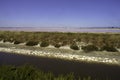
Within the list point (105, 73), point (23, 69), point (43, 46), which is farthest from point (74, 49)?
point (23, 69)

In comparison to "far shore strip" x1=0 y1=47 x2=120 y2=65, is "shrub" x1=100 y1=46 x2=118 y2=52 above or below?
above

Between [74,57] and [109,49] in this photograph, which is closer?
[74,57]

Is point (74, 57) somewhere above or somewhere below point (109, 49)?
below

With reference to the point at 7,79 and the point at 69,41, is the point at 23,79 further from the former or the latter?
the point at 69,41

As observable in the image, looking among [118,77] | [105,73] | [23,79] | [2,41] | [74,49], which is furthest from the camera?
[2,41]

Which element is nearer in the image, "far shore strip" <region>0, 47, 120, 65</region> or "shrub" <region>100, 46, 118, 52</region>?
"far shore strip" <region>0, 47, 120, 65</region>

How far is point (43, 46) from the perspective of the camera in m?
28.6

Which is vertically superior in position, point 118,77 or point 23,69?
point 23,69

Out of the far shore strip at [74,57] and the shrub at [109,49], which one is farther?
the shrub at [109,49]

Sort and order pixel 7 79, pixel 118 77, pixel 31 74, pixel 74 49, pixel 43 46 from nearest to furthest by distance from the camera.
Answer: pixel 7 79, pixel 31 74, pixel 118 77, pixel 74 49, pixel 43 46

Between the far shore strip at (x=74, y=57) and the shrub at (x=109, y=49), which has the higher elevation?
the shrub at (x=109, y=49)

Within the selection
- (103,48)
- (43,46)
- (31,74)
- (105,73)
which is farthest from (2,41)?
(31,74)

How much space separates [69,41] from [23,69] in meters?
20.1

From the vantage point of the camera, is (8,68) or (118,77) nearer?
(8,68)
